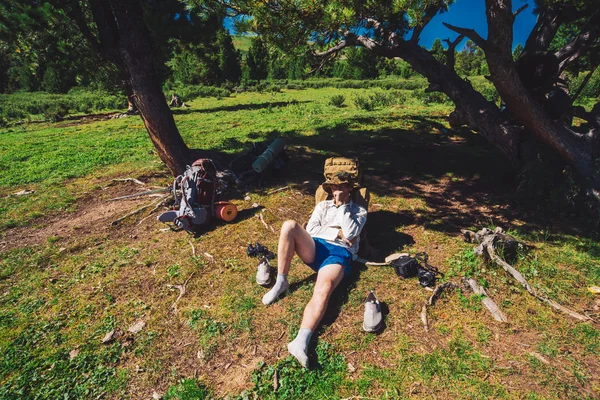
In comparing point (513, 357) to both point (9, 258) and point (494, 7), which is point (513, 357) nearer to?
point (494, 7)

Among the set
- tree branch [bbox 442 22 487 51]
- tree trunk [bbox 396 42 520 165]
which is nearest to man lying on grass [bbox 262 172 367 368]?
tree branch [bbox 442 22 487 51]

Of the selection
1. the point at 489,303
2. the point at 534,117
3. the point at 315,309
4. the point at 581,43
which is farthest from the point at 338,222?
the point at 581,43

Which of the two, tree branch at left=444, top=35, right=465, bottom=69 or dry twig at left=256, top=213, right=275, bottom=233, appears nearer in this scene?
dry twig at left=256, top=213, right=275, bottom=233

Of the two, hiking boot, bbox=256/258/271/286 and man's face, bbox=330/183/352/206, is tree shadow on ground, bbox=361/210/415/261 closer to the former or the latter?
man's face, bbox=330/183/352/206

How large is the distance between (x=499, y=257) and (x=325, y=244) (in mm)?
2535

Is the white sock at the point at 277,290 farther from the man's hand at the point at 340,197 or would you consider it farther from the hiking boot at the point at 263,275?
the man's hand at the point at 340,197

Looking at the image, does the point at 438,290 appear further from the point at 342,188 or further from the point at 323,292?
the point at 342,188

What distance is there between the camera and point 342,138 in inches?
470

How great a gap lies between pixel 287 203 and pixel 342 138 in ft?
18.7

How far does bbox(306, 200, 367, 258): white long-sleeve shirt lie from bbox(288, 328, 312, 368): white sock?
1319mm

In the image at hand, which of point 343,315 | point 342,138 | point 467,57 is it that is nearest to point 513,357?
point 343,315

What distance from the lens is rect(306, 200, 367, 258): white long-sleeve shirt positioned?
4484mm

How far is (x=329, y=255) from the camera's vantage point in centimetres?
440

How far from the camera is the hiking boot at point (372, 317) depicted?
12.5 feet
